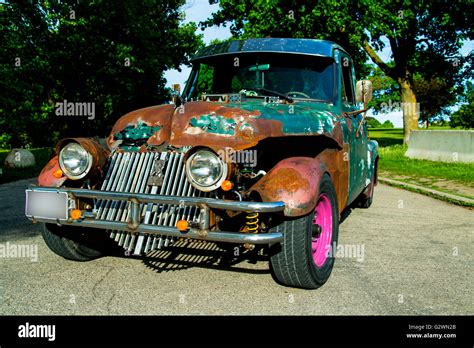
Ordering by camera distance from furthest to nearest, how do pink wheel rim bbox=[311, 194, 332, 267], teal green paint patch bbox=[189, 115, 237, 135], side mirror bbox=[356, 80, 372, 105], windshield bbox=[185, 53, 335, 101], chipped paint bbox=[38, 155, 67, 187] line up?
side mirror bbox=[356, 80, 372, 105] → windshield bbox=[185, 53, 335, 101] → pink wheel rim bbox=[311, 194, 332, 267] → chipped paint bbox=[38, 155, 67, 187] → teal green paint patch bbox=[189, 115, 237, 135]

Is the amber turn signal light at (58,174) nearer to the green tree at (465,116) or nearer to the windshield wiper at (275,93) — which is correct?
the windshield wiper at (275,93)

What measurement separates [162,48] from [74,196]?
22351 mm

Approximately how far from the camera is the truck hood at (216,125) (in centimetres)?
312

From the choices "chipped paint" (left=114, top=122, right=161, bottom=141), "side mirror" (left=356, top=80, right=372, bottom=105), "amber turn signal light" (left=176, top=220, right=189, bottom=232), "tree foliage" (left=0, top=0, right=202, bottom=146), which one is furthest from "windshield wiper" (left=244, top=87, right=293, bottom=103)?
"tree foliage" (left=0, top=0, right=202, bottom=146)

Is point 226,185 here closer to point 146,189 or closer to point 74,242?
point 146,189

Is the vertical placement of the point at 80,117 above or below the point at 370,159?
above

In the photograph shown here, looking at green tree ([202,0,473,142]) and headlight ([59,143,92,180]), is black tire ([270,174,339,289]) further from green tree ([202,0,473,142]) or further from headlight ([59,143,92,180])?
green tree ([202,0,473,142])

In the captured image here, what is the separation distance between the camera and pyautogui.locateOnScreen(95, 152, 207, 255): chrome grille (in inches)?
128

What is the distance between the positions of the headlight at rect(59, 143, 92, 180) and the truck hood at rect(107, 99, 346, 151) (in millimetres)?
345

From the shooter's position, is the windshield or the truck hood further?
the windshield

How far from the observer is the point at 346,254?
4.54 m

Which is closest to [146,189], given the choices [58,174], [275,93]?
[58,174]
